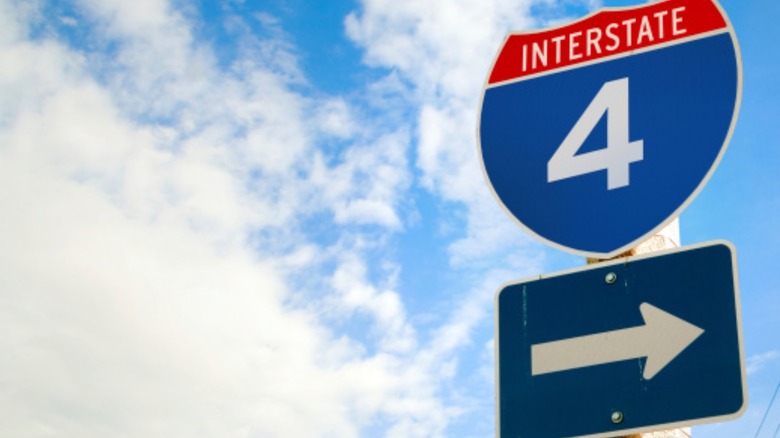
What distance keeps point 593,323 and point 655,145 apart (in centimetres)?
50

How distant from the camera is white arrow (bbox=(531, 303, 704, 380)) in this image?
6.78 ft

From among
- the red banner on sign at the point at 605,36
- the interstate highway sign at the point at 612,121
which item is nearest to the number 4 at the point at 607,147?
the interstate highway sign at the point at 612,121

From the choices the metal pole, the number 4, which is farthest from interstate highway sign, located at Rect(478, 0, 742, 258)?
the metal pole

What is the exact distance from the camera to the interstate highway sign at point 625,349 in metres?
2.02

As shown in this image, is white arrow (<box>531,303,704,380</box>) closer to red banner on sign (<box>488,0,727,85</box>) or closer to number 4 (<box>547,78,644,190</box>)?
number 4 (<box>547,78,644,190</box>)

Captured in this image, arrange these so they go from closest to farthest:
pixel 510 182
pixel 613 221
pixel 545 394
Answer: pixel 545 394
pixel 613 221
pixel 510 182

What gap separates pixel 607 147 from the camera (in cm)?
240

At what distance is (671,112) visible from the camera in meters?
2.41

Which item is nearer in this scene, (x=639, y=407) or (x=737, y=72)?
(x=639, y=407)

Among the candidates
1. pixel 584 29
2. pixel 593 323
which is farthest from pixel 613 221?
pixel 584 29

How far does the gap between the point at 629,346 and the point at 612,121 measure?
0.62 m

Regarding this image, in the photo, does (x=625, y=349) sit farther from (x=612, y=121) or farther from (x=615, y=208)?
(x=612, y=121)

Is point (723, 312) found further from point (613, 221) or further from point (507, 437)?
point (507, 437)

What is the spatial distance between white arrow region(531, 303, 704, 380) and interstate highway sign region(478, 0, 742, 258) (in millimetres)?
245
